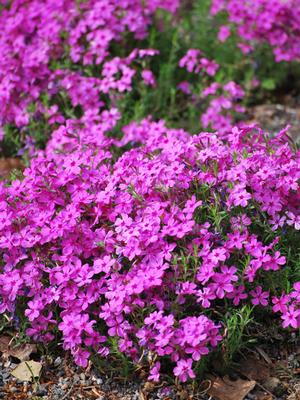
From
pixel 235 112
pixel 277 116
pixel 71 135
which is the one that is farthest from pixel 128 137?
pixel 277 116

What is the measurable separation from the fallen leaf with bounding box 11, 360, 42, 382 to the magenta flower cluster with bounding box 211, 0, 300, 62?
10.7ft

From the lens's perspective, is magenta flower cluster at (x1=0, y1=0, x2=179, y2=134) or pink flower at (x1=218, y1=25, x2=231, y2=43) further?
pink flower at (x1=218, y1=25, x2=231, y2=43)

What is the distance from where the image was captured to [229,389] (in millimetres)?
3133

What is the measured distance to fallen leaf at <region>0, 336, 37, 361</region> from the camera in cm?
343

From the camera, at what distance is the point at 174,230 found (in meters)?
3.17

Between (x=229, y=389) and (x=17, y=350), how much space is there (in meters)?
1.06

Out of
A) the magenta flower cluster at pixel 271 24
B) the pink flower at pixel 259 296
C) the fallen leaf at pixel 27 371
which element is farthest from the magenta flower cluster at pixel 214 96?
the fallen leaf at pixel 27 371

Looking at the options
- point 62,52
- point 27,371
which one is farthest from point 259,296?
point 62,52

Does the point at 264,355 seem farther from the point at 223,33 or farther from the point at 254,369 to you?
the point at 223,33

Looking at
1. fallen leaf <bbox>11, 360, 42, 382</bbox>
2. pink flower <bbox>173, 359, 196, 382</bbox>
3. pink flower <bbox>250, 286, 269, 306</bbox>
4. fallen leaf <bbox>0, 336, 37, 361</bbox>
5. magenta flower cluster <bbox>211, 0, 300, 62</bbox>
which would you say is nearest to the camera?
pink flower <bbox>173, 359, 196, 382</bbox>

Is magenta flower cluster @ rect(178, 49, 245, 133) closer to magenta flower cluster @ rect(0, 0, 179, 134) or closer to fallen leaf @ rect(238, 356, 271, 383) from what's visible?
magenta flower cluster @ rect(0, 0, 179, 134)

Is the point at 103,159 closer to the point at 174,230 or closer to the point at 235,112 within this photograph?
the point at 174,230

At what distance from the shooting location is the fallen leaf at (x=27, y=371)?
332cm

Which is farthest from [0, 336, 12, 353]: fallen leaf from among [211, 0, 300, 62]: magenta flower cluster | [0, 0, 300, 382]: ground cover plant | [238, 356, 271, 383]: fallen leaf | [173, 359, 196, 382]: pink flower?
[211, 0, 300, 62]: magenta flower cluster
